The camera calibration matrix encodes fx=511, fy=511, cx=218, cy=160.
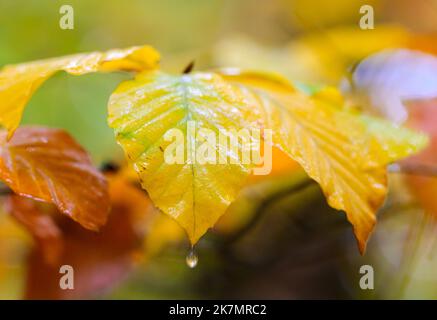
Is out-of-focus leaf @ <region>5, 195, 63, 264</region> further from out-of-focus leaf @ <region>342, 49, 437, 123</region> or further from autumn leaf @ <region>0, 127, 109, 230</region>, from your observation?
out-of-focus leaf @ <region>342, 49, 437, 123</region>

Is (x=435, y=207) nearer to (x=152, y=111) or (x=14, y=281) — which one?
(x=152, y=111)

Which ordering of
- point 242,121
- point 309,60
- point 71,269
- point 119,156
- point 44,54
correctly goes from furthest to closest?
point 44,54 → point 309,60 → point 119,156 → point 71,269 → point 242,121

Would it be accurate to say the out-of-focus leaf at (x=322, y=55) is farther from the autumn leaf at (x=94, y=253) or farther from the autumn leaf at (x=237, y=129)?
the autumn leaf at (x=237, y=129)

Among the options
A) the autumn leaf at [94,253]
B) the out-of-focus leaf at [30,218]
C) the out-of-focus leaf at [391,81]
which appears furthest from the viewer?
the out-of-focus leaf at [391,81]

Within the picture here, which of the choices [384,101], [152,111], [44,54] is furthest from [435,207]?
[44,54]

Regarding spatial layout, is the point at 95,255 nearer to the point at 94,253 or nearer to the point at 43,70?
the point at 94,253

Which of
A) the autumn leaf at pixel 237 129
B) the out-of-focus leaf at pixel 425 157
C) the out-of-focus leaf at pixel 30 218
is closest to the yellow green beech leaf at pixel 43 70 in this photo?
the autumn leaf at pixel 237 129
